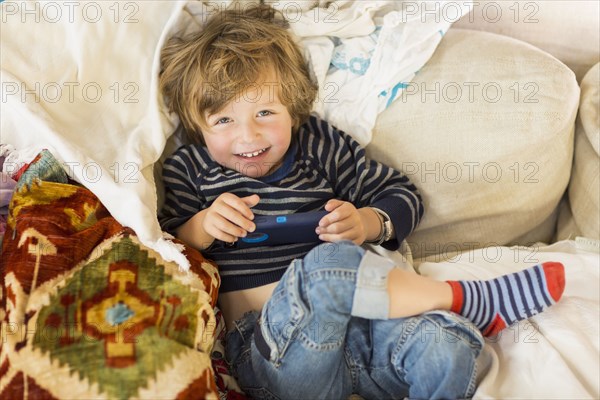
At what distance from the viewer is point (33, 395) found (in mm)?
838

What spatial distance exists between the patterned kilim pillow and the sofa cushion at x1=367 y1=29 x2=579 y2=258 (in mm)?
508

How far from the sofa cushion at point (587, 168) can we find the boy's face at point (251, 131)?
25.0 inches

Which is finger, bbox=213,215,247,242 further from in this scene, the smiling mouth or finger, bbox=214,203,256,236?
the smiling mouth

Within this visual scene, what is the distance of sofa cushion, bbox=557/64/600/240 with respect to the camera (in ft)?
4.35

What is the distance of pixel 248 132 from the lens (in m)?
1.21

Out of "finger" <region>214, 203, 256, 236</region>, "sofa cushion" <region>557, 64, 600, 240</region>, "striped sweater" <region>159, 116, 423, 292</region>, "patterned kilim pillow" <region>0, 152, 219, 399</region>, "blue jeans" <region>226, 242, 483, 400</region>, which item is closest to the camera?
"patterned kilim pillow" <region>0, 152, 219, 399</region>

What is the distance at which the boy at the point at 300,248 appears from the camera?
3.23 feet

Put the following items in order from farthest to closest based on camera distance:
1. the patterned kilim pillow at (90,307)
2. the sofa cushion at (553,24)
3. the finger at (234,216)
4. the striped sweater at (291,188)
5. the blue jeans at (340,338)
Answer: the sofa cushion at (553,24), the striped sweater at (291,188), the finger at (234,216), the blue jeans at (340,338), the patterned kilim pillow at (90,307)

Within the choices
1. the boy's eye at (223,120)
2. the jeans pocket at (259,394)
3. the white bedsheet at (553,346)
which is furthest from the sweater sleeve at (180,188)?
the white bedsheet at (553,346)

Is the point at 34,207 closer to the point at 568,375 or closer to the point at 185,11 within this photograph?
the point at 185,11

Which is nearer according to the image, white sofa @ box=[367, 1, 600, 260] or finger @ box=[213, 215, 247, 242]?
finger @ box=[213, 215, 247, 242]

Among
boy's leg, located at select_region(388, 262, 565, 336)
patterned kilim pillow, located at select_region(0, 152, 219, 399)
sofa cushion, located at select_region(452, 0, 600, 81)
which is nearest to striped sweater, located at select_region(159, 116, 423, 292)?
patterned kilim pillow, located at select_region(0, 152, 219, 399)

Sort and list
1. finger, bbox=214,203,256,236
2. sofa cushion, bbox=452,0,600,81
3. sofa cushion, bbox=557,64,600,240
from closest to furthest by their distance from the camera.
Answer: finger, bbox=214,203,256,236, sofa cushion, bbox=557,64,600,240, sofa cushion, bbox=452,0,600,81

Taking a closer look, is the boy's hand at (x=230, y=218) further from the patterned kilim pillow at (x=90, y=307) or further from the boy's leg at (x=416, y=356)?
the boy's leg at (x=416, y=356)
